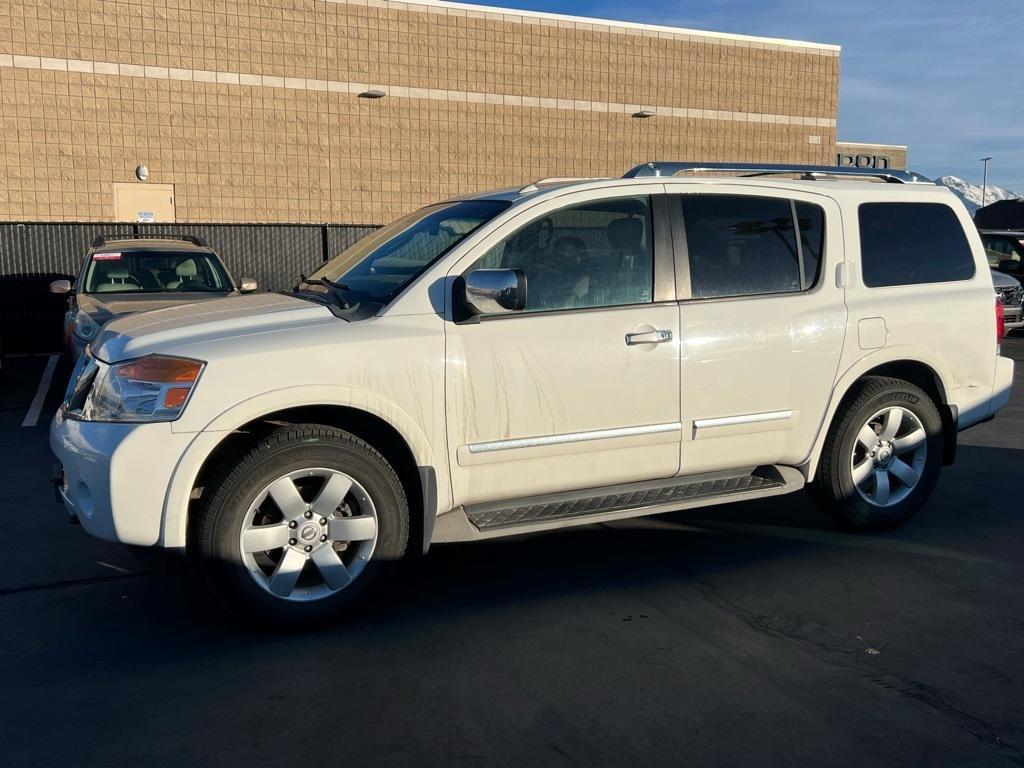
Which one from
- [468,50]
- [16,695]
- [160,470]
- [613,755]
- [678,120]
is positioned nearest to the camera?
[613,755]

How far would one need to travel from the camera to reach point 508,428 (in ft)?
14.6

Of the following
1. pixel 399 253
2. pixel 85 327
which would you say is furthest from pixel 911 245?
pixel 85 327

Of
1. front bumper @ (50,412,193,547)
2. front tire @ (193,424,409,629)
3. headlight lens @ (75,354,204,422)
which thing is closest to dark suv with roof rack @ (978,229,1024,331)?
front tire @ (193,424,409,629)

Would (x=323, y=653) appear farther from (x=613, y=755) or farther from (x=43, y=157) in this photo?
(x=43, y=157)

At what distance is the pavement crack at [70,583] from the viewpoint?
188 inches

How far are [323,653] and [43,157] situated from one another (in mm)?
19396

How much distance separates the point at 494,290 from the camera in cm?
424

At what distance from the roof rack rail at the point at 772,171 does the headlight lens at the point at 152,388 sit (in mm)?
2597

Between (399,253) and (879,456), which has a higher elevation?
(399,253)

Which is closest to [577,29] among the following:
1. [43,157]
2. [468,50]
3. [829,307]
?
[468,50]

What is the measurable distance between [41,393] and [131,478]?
8611 mm

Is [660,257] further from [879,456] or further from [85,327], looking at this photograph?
[85,327]

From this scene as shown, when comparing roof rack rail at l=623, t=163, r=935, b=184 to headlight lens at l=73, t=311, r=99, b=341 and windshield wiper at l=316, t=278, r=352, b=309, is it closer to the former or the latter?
windshield wiper at l=316, t=278, r=352, b=309

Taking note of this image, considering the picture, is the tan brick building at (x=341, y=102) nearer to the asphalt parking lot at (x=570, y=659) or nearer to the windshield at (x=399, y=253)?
the asphalt parking lot at (x=570, y=659)
